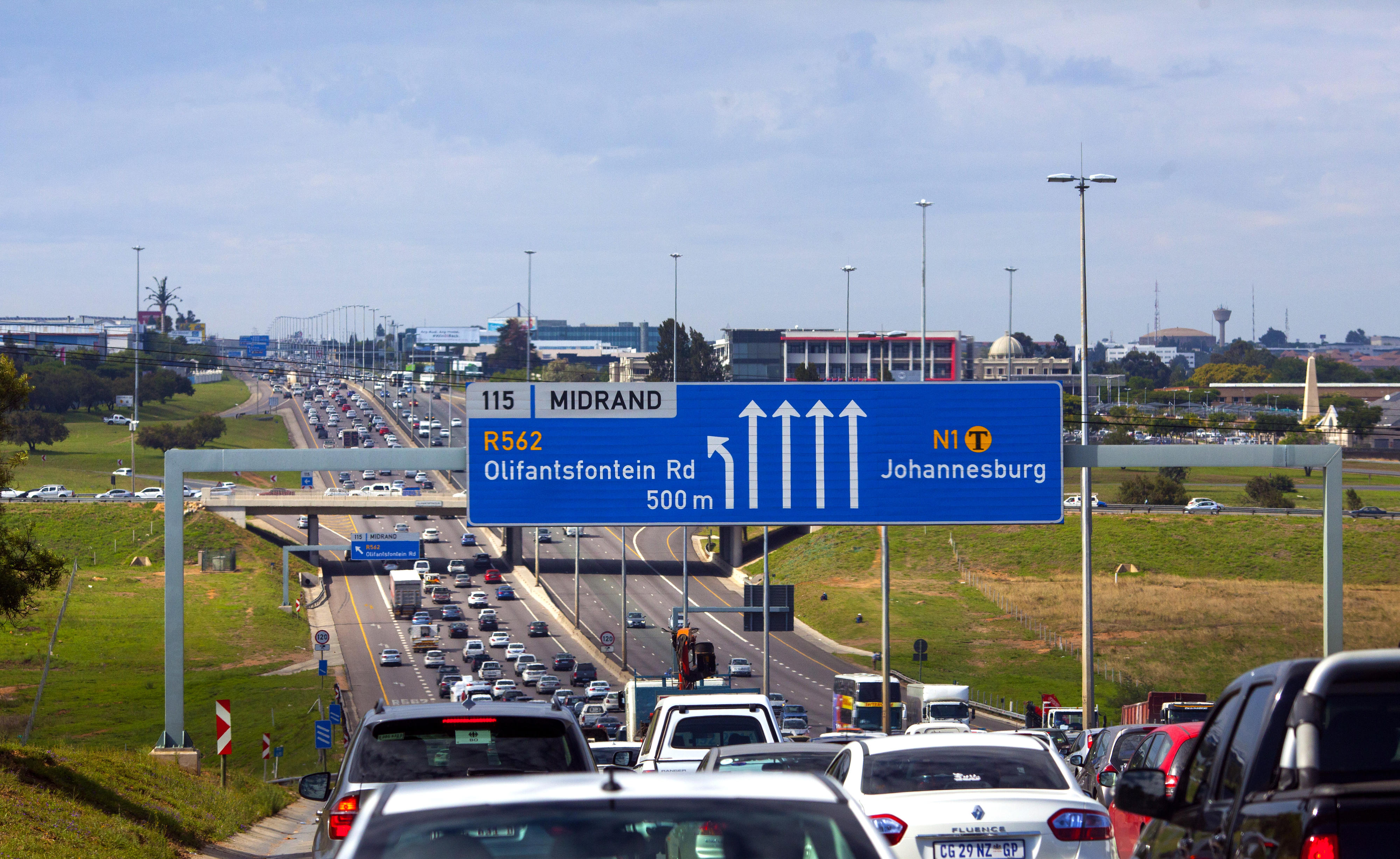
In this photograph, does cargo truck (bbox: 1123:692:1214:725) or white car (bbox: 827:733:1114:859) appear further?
cargo truck (bbox: 1123:692:1214:725)

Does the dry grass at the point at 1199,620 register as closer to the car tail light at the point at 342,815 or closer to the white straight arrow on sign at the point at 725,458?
the white straight arrow on sign at the point at 725,458

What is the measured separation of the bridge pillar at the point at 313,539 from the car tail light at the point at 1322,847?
92200mm

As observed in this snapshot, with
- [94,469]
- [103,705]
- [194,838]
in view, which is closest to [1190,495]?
[103,705]

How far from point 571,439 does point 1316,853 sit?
16921 mm

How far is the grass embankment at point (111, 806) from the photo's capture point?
13.3 meters

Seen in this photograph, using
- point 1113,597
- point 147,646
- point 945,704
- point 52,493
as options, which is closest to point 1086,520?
point 945,704

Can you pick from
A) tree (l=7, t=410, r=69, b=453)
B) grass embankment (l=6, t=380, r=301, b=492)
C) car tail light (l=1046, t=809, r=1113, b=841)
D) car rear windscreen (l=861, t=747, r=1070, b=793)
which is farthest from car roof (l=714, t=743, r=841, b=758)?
tree (l=7, t=410, r=69, b=453)

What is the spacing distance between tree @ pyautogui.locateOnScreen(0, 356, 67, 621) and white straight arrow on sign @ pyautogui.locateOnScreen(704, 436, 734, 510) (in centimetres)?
1017

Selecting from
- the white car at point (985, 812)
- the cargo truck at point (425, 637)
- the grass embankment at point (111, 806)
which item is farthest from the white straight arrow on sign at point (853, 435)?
the cargo truck at point (425, 637)

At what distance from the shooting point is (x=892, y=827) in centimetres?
824

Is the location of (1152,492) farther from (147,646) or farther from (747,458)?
(747,458)

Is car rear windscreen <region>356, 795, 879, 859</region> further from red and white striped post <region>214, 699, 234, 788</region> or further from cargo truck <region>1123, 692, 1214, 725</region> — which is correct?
cargo truck <region>1123, 692, 1214, 725</region>

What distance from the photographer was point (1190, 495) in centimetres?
10675

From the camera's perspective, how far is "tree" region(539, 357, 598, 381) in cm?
16988
